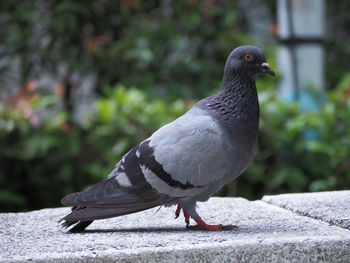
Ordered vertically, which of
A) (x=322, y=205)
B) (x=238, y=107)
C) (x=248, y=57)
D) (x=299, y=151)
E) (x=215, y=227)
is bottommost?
(x=299, y=151)

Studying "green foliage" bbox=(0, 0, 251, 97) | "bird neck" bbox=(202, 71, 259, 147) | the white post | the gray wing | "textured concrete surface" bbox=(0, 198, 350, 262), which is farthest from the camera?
"green foliage" bbox=(0, 0, 251, 97)

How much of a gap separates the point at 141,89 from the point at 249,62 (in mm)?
3924

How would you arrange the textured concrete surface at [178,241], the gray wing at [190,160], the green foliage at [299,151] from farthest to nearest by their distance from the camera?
the green foliage at [299,151], the gray wing at [190,160], the textured concrete surface at [178,241]

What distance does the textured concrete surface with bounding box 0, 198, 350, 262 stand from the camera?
2.11 metres

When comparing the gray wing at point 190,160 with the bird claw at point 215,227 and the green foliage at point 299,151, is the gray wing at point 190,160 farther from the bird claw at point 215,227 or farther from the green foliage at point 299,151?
the green foliage at point 299,151

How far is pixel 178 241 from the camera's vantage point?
2.29 m

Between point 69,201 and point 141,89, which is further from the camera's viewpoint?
point 141,89

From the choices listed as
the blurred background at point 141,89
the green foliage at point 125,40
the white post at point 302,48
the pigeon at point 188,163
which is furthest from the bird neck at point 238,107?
the green foliage at point 125,40

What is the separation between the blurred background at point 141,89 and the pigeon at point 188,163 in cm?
192

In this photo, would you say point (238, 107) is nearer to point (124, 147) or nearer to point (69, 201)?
point (69, 201)

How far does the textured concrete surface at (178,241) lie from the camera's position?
2.11 metres

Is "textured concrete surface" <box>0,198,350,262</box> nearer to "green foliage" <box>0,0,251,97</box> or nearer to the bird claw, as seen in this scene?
the bird claw

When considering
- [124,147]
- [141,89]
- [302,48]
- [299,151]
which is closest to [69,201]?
[124,147]

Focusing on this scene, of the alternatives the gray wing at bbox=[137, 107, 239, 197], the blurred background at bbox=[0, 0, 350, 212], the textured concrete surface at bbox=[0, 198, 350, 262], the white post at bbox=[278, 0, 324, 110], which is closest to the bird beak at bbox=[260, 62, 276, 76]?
the gray wing at bbox=[137, 107, 239, 197]
